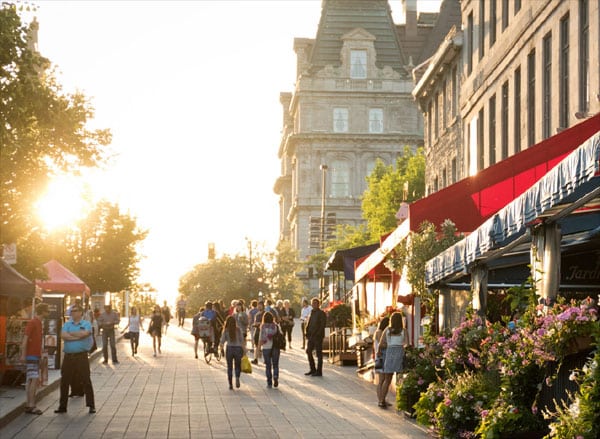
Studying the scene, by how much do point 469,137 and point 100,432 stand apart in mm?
25677

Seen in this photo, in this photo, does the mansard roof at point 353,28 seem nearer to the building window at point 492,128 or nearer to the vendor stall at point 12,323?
the building window at point 492,128

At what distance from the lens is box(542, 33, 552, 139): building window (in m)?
29.7

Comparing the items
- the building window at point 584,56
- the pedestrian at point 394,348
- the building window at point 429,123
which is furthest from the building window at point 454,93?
the pedestrian at point 394,348

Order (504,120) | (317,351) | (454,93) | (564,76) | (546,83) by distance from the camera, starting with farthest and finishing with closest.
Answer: (454,93)
(504,120)
(546,83)
(317,351)
(564,76)

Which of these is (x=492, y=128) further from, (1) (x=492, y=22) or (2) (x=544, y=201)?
(2) (x=544, y=201)

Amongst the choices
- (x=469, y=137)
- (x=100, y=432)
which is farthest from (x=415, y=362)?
(x=469, y=137)

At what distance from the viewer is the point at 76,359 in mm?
20359

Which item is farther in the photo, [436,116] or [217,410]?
[436,116]

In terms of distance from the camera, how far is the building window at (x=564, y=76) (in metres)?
27.9

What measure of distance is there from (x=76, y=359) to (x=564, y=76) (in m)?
13.5

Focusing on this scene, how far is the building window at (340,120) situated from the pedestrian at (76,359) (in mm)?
87835

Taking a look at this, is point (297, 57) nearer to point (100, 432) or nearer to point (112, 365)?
point (112, 365)

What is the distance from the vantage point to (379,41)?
353 ft

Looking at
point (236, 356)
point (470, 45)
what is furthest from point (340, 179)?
point (236, 356)
